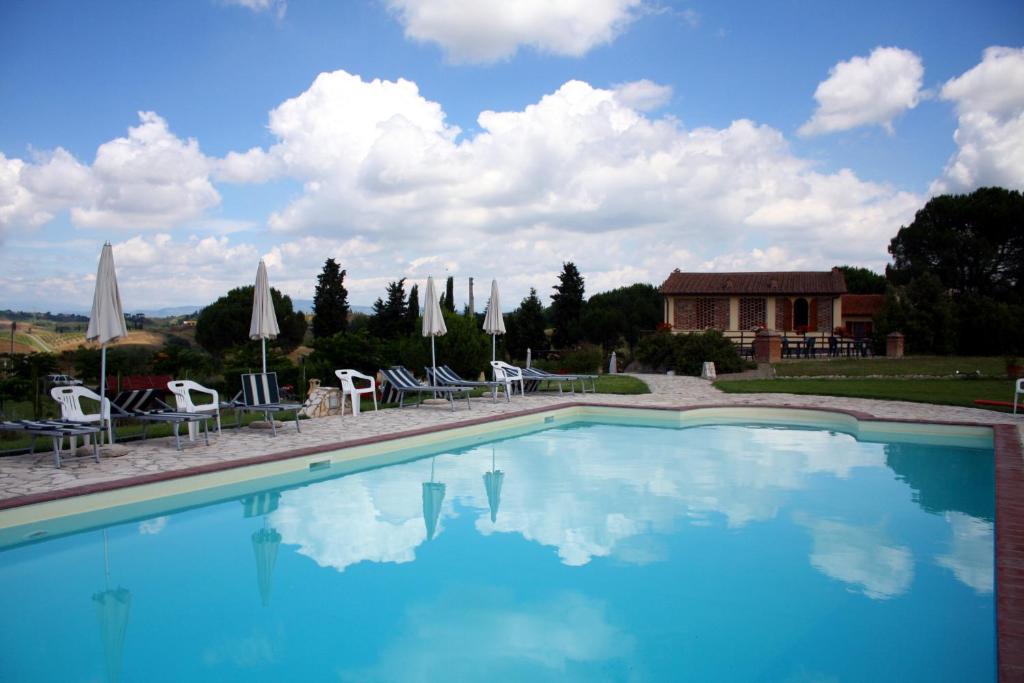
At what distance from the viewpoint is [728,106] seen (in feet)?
60.5

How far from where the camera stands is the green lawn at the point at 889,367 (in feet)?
62.1

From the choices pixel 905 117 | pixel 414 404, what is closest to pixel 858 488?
pixel 414 404

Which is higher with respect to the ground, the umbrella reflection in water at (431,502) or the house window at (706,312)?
the house window at (706,312)

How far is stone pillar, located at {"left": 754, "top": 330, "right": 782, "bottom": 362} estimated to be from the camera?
22719mm

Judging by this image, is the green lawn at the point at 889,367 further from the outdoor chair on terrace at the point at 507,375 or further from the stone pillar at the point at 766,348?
the outdoor chair on terrace at the point at 507,375

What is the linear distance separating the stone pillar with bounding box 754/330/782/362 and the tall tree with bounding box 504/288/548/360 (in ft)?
31.9

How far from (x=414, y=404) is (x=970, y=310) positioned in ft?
81.4

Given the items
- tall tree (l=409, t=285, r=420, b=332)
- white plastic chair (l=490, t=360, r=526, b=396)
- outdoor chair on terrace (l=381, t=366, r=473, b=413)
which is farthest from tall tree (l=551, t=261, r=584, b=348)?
outdoor chair on terrace (l=381, t=366, r=473, b=413)

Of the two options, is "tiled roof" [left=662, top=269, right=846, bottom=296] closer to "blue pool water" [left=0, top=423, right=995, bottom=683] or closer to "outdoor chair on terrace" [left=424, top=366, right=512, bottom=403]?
"outdoor chair on terrace" [left=424, top=366, right=512, bottom=403]

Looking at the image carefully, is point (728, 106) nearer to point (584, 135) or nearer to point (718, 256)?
point (584, 135)

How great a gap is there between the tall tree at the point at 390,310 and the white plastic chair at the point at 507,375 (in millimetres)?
20570

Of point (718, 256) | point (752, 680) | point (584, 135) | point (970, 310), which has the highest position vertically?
point (584, 135)

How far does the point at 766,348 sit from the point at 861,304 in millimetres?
19466

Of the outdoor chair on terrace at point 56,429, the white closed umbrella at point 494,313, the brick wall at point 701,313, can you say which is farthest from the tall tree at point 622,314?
the outdoor chair on terrace at point 56,429
